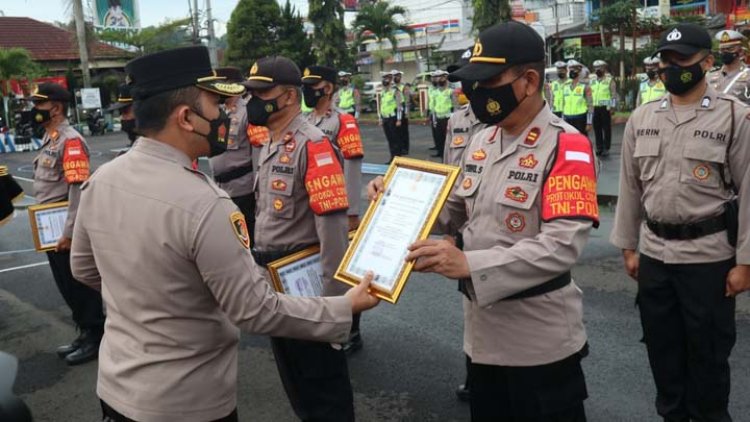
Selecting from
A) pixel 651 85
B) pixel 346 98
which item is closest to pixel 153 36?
pixel 346 98

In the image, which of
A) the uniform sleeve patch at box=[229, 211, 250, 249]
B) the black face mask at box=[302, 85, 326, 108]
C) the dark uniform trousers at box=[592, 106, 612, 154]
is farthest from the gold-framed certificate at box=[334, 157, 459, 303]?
the dark uniform trousers at box=[592, 106, 612, 154]

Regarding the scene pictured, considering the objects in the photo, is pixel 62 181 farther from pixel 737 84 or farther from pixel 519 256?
pixel 737 84

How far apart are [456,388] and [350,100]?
16.2 m

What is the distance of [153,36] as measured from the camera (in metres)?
37.3

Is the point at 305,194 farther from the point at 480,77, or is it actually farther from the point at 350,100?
the point at 350,100

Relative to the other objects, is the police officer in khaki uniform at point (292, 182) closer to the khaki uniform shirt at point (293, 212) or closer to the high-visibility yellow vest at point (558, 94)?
the khaki uniform shirt at point (293, 212)

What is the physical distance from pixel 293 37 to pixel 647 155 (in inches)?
1367

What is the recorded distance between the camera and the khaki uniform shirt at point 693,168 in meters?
3.12

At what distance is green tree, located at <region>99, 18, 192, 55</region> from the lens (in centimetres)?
3703

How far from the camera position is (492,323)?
255cm

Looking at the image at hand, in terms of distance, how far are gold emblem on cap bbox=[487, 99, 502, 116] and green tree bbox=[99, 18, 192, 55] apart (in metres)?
36.8

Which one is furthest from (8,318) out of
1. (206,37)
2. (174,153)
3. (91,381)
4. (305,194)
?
(206,37)

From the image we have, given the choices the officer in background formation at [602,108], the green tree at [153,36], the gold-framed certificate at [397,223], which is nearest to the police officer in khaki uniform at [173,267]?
the gold-framed certificate at [397,223]

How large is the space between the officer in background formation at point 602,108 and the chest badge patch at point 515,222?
13.1 m
